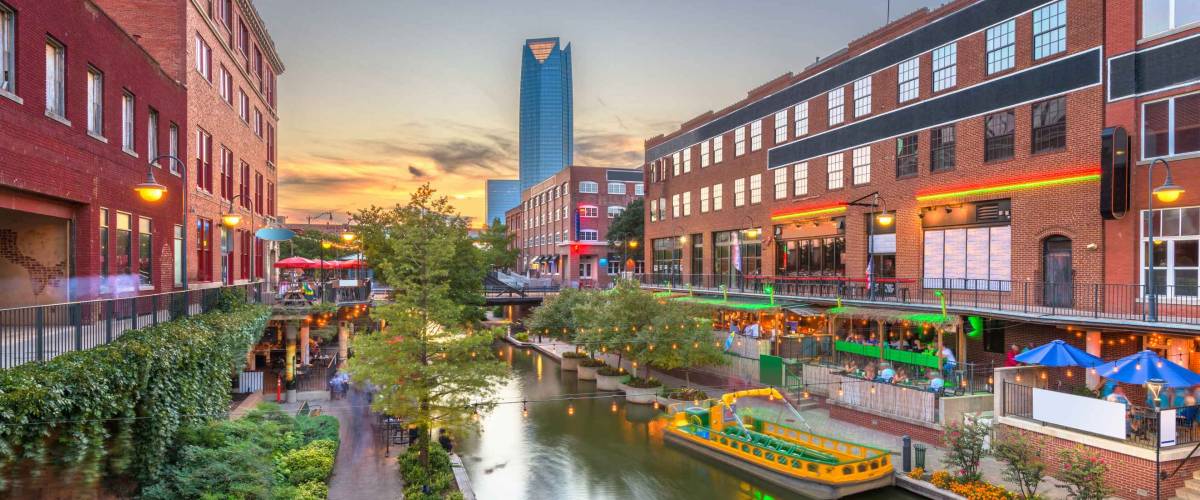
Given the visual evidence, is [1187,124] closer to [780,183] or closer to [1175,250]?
[1175,250]

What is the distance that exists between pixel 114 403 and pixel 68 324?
3851mm

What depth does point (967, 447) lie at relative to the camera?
59.9ft

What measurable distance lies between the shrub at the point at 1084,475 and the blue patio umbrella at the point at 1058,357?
3.25 metres

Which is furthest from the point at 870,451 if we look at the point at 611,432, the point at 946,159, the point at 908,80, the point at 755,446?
the point at 908,80

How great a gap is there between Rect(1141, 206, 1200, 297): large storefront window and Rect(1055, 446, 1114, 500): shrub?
788 centimetres

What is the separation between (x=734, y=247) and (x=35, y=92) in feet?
128

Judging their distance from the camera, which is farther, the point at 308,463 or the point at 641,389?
the point at 641,389

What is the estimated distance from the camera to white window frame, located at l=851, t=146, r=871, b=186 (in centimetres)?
3378

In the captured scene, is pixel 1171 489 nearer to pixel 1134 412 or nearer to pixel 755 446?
pixel 1134 412

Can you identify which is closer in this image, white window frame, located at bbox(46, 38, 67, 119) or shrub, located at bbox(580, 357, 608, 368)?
white window frame, located at bbox(46, 38, 67, 119)

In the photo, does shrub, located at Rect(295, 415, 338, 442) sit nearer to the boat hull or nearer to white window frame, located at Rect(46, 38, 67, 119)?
white window frame, located at Rect(46, 38, 67, 119)

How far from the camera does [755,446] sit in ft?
75.1

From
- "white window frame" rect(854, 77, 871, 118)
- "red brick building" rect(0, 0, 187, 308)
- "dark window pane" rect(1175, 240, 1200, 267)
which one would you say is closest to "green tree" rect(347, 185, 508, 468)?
"red brick building" rect(0, 0, 187, 308)

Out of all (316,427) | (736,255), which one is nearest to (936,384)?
(736,255)
